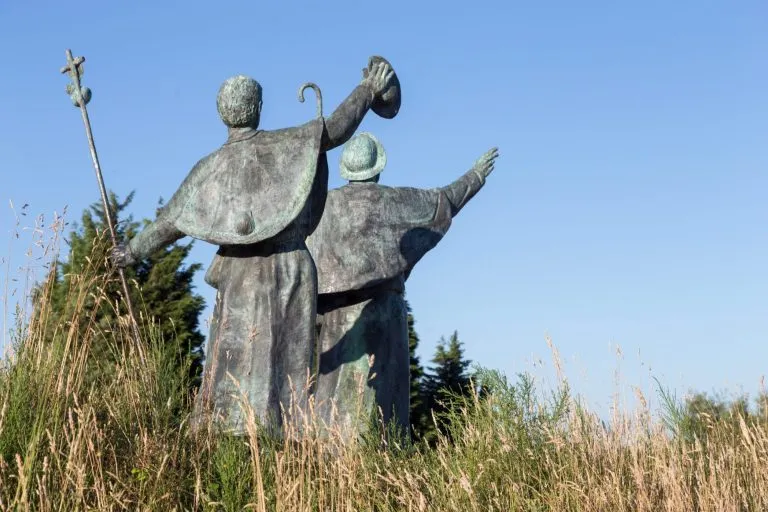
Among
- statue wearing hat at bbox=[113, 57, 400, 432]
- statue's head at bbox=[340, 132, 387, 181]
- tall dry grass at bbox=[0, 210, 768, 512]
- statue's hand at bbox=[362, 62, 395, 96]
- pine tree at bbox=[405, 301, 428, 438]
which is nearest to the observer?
tall dry grass at bbox=[0, 210, 768, 512]

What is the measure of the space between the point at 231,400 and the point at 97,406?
79 cm

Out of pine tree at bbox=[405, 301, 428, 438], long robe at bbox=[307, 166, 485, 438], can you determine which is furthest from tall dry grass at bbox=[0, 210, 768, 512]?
pine tree at bbox=[405, 301, 428, 438]

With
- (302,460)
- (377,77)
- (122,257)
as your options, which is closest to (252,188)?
(122,257)

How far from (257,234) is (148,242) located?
793 millimetres

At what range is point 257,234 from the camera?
6.69 metres

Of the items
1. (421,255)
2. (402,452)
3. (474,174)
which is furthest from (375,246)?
(402,452)

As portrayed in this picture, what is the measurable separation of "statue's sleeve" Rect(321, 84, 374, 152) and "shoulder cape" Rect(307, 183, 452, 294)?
216 cm

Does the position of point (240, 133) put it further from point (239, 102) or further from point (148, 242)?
point (148, 242)

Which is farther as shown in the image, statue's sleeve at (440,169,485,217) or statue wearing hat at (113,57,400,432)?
statue's sleeve at (440,169,485,217)

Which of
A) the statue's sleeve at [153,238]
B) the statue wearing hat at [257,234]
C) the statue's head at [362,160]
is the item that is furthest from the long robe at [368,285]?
the statue's sleeve at [153,238]

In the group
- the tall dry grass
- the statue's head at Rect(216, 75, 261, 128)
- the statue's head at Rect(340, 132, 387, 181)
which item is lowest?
the tall dry grass

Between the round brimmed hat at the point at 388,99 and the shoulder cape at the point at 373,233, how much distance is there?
1.85 m

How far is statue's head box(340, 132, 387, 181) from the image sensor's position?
9594mm

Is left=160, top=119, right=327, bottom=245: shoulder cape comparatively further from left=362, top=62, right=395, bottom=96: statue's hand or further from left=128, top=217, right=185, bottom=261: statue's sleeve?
left=362, top=62, right=395, bottom=96: statue's hand
